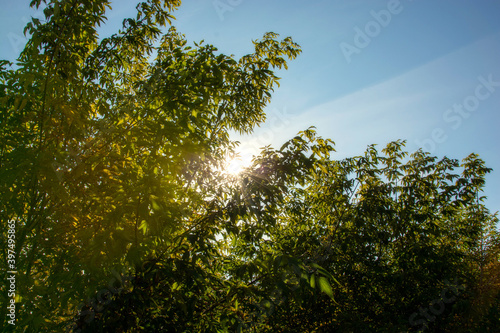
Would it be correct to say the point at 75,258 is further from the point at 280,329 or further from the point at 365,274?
the point at 365,274

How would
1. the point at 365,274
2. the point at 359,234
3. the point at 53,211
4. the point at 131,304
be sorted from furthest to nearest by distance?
the point at 359,234, the point at 365,274, the point at 53,211, the point at 131,304

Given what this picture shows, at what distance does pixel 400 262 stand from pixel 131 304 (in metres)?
3.63

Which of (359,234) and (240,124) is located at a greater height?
(240,124)

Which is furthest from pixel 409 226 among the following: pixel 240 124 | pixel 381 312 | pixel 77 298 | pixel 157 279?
pixel 77 298

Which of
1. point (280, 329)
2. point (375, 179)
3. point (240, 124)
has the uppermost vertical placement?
point (240, 124)

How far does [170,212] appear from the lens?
2021 mm

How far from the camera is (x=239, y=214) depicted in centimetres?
233

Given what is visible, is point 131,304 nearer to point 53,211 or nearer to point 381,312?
point 53,211

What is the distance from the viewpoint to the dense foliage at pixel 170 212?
1.91 m

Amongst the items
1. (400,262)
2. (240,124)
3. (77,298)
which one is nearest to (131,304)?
(77,298)

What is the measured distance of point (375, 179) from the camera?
4.48 metres

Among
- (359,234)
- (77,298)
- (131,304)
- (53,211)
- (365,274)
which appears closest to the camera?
(131,304)

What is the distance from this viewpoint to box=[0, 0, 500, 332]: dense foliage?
75.0 inches

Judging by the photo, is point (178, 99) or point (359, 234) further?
point (359, 234)
